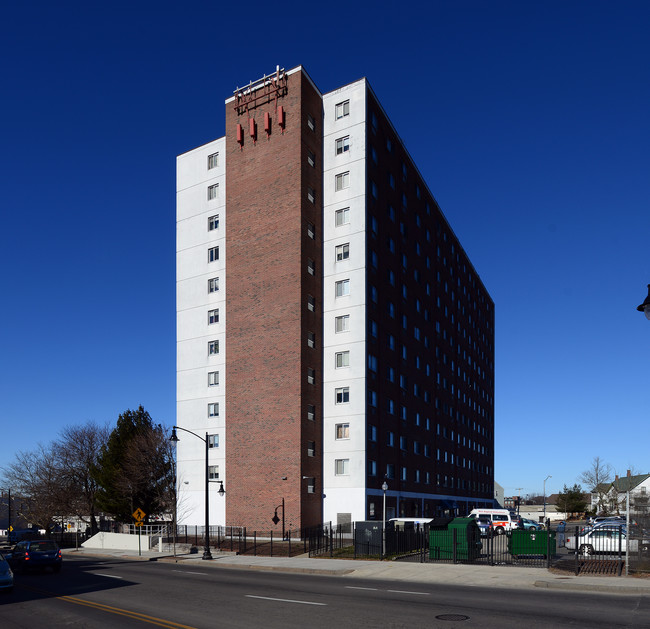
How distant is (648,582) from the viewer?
21625 mm

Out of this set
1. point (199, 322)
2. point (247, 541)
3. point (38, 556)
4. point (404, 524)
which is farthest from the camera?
point (199, 322)

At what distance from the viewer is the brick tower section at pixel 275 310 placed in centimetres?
5138

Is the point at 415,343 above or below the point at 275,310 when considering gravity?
below

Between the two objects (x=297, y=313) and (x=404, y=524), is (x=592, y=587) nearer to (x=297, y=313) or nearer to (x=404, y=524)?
(x=404, y=524)

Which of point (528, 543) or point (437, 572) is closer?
point (437, 572)

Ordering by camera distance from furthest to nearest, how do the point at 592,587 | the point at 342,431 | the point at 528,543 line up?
the point at 342,431, the point at 528,543, the point at 592,587

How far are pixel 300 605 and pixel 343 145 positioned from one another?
147ft

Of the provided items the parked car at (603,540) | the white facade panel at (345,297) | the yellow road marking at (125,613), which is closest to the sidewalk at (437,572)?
the parked car at (603,540)

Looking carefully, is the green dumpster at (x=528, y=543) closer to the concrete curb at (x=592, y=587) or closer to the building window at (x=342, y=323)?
the concrete curb at (x=592, y=587)

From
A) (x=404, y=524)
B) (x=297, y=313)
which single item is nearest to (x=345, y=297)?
(x=297, y=313)

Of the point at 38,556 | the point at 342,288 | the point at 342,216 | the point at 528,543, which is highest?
the point at 342,216

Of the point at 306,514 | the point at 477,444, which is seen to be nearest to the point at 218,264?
the point at 306,514

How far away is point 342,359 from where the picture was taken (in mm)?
54562

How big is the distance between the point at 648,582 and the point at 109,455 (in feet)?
166
